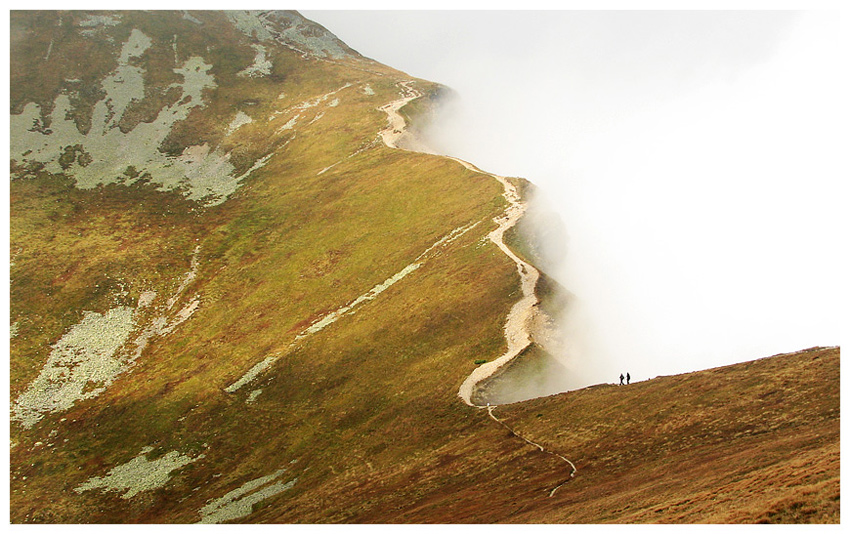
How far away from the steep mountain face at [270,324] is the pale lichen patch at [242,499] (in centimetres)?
28

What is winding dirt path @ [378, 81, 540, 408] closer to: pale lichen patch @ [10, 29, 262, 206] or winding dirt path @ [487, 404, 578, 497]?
winding dirt path @ [487, 404, 578, 497]

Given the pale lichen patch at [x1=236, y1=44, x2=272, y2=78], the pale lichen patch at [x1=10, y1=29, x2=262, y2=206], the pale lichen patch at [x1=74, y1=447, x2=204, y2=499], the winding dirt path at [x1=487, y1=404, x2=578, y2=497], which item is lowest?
the pale lichen patch at [x1=74, y1=447, x2=204, y2=499]

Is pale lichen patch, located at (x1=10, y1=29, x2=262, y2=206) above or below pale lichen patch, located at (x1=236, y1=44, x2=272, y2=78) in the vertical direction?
below

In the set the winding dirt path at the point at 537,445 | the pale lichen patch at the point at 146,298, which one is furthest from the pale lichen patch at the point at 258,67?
the winding dirt path at the point at 537,445

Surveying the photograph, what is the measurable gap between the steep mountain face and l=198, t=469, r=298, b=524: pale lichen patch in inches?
11.0

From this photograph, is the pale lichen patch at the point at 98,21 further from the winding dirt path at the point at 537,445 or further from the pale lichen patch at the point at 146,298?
the winding dirt path at the point at 537,445

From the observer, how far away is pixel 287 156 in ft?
470

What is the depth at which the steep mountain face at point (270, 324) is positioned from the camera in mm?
48094

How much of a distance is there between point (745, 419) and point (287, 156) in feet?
399

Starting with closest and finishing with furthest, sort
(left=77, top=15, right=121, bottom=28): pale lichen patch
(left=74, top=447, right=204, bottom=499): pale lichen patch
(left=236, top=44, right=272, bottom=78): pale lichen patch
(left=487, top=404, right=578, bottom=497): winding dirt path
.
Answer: (left=487, top=404, right=578, bottom=497): winding dirt path
(left=74, top=447, right=204, bottom=499): pale lichen patch
(left=236, top=44, right=272, bottom=78): pale lichen patch
(left=77, top=15, right=121, bottom=28): pale lichen patch

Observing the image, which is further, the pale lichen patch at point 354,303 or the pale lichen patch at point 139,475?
the pale lichen patch at point 354,303

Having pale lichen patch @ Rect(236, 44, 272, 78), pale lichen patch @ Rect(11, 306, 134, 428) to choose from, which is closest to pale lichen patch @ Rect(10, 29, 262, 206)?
pale lichen patch @ Rect(236, 44, 272, 78)

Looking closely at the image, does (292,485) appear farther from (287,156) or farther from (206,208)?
(287,156)

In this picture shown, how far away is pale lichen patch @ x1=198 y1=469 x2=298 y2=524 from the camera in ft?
170
